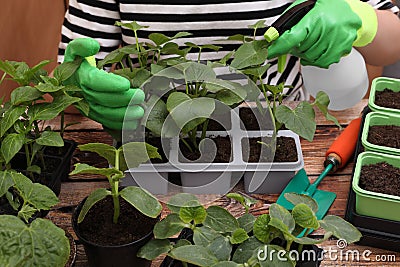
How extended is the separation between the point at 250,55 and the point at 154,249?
33 centimetres

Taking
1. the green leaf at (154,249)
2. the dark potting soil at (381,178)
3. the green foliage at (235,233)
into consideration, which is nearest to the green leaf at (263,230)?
the green foliage at (235,233)

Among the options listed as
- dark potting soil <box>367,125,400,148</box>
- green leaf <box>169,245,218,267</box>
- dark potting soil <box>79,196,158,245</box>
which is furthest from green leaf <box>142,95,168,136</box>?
dark potting soil <box>367,125,400,148</box>

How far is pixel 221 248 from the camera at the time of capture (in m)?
0.66

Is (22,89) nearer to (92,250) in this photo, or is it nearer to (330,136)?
(92,250)

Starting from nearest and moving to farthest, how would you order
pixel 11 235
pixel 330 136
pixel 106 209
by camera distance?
pixel 11 235
pixel 106 209
pixel 330 136

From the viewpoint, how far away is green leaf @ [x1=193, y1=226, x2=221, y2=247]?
2.18 ft

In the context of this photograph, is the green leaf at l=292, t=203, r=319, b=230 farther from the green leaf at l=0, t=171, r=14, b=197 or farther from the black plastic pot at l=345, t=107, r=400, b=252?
the green leaf at l=0, t=171, r=14, b=197

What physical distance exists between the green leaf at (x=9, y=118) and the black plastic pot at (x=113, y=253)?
153 millimetres

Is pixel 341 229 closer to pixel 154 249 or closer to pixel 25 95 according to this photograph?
pixel 154 249

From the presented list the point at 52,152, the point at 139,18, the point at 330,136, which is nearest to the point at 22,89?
the point at 52,152

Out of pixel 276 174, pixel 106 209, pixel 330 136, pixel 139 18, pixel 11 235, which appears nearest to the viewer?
pixel 11 235

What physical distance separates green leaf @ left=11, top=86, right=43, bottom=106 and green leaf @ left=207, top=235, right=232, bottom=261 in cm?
34

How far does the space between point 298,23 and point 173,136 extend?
0.30m

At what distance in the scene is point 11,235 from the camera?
0.63 m
